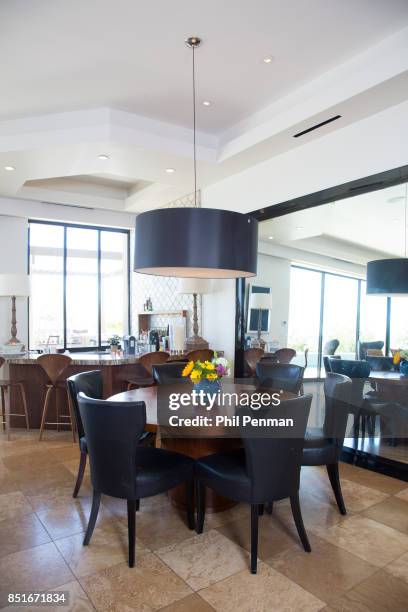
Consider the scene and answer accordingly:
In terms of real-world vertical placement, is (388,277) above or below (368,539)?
above

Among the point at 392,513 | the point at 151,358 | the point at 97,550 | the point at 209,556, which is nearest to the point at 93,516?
the point at 97,550

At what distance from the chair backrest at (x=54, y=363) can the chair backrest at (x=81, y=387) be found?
131 cm

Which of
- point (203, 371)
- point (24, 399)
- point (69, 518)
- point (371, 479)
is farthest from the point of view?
point (24, 399)

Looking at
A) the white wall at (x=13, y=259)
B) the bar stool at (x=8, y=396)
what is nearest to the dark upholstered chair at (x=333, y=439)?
the bar stool at (x=8, y=396)

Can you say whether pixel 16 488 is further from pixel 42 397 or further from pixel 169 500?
pixel 42 397

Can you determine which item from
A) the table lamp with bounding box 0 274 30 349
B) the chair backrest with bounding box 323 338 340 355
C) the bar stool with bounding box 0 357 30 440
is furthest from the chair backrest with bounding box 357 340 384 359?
the table lamp with bounding box 0 274 30 349

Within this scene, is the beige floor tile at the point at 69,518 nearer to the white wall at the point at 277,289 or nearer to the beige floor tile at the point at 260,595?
the beige floor tile at the point at 260,595

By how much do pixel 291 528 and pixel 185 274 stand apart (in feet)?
6.11

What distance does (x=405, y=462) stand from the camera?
3611 millimetres

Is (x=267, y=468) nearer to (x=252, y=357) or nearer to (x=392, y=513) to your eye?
(x=392, y=513)

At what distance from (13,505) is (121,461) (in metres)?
1.32

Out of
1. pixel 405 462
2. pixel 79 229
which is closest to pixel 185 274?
pixel 405 462

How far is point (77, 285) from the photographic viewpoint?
711 cm

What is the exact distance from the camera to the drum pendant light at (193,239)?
2496mm
